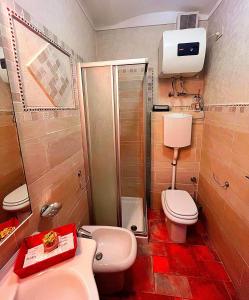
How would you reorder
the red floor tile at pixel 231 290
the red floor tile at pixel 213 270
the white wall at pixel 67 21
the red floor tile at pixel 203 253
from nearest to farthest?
1. the white wall at pixel 67 21
2. the red floor tile at pixel 231 290
3. the red floor tile at pixel 213 270
4. the red floor tile at pixel 203 253

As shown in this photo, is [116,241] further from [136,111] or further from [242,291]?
[136,111]

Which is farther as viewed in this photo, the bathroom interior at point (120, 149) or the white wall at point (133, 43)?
the white wall at point (133, 43)

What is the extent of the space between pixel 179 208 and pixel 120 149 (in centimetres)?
88

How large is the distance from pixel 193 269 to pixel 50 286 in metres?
1.32

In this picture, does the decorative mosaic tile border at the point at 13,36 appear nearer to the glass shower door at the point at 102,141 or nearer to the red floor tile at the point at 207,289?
the glass shower door at the point at 102,141

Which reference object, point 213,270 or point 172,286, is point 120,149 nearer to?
point 172,286

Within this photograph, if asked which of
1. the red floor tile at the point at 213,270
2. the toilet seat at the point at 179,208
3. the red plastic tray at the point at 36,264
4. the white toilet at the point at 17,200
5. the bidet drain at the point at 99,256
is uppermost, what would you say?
the white toilet at the point at 17,200

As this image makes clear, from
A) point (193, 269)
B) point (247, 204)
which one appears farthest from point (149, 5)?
point (193, 269)

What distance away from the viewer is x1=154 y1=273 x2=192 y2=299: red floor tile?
1.30 m

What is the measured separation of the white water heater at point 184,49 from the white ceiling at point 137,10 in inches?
11.1

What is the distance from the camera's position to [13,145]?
0.78 metres

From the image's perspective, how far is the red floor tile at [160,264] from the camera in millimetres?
1488

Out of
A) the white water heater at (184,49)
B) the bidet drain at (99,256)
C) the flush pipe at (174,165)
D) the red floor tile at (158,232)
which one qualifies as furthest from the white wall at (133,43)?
the bidet drain at (99,256)

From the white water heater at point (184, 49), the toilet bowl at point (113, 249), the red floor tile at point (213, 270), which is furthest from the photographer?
the white water heater at point (184, 49)
